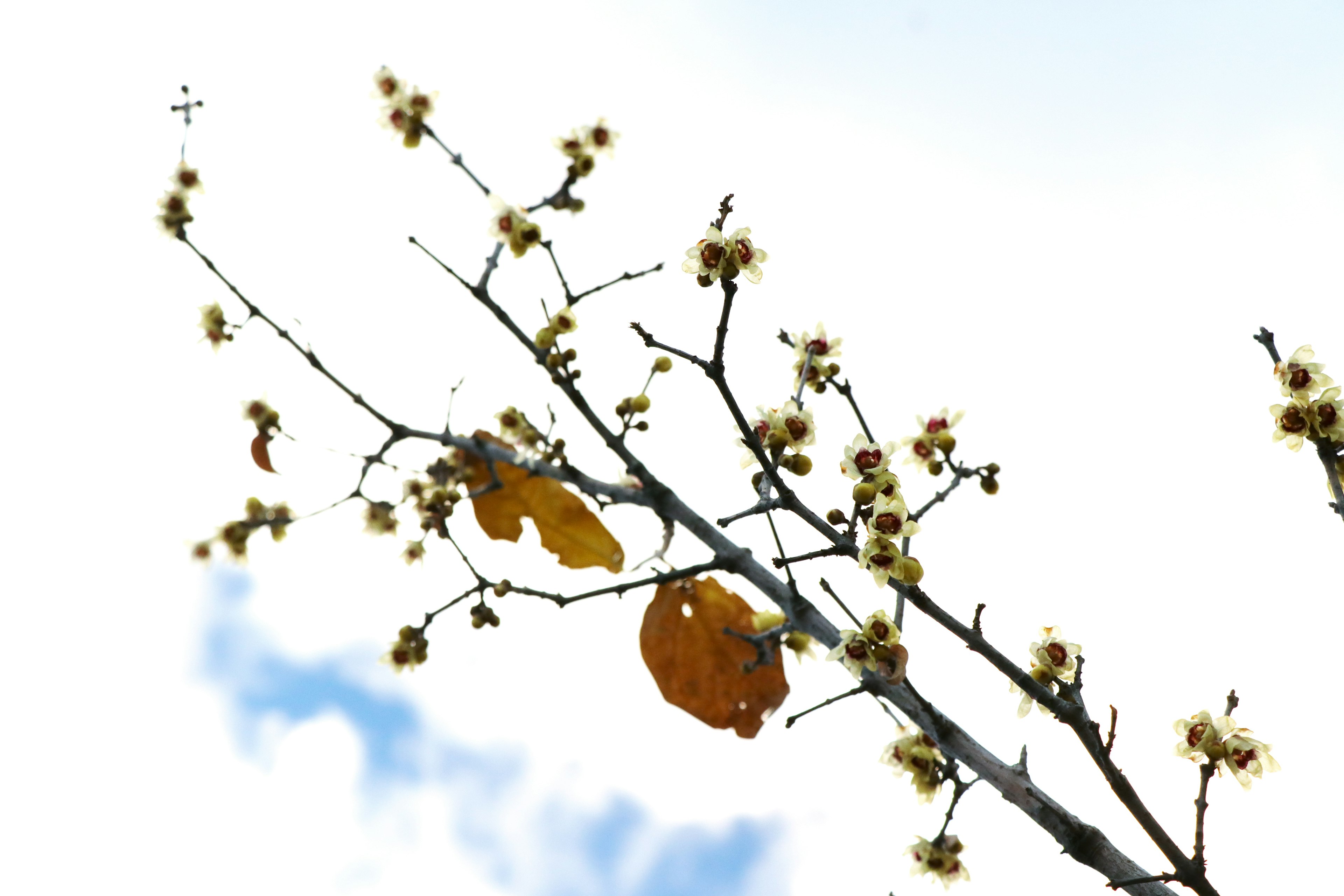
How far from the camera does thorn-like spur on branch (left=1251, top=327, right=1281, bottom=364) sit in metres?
3.18

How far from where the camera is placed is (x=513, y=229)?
11.0ft

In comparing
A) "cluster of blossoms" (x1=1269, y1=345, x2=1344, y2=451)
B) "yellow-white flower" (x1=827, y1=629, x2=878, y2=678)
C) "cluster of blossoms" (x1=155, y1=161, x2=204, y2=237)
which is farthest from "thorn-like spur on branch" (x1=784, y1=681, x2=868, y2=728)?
"cluster of blossoms" (x1=155, y1=161, x2=204, y2=237)

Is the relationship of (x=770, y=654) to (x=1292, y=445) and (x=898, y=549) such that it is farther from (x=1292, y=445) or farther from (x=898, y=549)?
(x=1292, y=445)

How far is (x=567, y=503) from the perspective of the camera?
11.5 feet

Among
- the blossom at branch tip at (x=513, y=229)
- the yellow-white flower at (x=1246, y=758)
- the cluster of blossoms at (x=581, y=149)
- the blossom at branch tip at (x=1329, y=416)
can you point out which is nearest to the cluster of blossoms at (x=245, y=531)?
the blossom at branch tip at (x=513, y=229)

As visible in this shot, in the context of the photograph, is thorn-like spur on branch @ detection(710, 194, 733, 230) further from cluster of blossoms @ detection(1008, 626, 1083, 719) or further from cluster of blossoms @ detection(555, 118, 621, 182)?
cluster of blossoms @ detection(1008, 626, 1083, 719)

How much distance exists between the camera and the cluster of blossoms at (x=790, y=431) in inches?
126

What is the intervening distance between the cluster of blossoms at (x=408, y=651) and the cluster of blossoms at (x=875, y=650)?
1.71 metres

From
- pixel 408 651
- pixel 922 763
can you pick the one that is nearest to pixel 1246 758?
pixel 922 763

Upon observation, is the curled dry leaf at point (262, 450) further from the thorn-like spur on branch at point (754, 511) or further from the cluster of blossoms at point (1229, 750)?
the cluster of blossoms at point (1229, 750)

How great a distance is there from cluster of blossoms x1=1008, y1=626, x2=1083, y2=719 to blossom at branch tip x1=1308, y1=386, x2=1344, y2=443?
1228 millimetres

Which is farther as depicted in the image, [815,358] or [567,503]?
[815,358]

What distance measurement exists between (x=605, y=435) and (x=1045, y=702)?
183 centimetres

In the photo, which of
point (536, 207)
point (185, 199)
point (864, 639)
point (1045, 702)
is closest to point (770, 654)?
point (864, 639)
